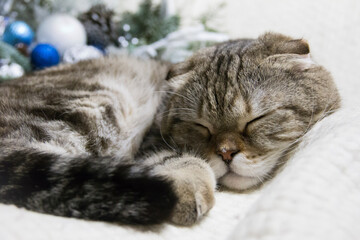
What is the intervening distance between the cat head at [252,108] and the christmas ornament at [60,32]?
1.02 metres

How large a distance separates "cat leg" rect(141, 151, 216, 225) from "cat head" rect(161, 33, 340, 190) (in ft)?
0.39

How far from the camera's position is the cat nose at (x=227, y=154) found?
107 centimetres

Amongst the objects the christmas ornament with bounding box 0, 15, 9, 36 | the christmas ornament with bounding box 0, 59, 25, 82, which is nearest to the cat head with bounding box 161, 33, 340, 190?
the christmas ornament with bounding box 0, 59, 25, 82

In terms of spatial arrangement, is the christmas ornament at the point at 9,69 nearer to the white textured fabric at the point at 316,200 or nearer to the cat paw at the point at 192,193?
the cat paw at the point at 192,193

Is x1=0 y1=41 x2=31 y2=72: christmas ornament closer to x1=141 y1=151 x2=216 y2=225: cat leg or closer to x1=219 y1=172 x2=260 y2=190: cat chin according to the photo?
x1=141 y1=151 x2=216 y2=225: cat leg

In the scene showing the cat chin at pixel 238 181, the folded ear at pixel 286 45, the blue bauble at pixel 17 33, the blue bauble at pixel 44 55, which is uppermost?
the folded ear at pixel 286 45

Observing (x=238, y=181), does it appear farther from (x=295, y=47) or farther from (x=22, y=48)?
(x=22, y=48)

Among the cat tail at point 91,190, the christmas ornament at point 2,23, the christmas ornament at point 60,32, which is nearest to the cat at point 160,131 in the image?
the cat tail at point 91,190

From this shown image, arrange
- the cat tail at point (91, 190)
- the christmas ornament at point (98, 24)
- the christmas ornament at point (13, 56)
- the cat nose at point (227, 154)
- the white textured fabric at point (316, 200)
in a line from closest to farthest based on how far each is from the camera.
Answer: the white textured fabric at point (316, 200)
the cat tail at point (91, 190)
the cat nose at point (227, 154)
the christmas ornament at point (13, 56)
the christmas ornament at point (98, 24)

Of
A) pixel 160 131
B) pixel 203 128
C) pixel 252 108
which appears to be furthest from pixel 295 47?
pixel 160 131

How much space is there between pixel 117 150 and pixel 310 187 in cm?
76

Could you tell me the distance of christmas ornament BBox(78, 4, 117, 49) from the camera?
2217 mm

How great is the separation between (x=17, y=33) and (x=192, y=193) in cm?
157

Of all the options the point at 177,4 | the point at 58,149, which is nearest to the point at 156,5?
the point at 177,4
